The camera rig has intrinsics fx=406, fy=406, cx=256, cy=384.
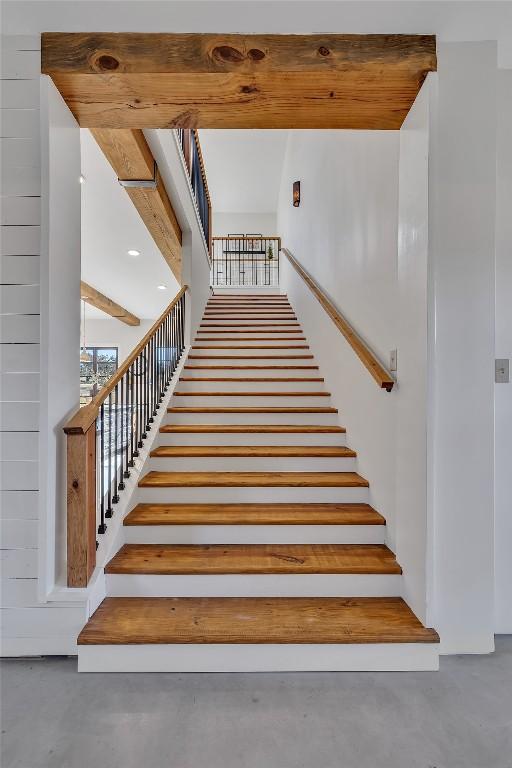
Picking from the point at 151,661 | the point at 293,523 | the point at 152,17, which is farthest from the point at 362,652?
the point at 152,17

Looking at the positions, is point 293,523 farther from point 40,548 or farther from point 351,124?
point 351,124

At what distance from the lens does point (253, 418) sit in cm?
305

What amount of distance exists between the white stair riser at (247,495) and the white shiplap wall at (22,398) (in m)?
0.73

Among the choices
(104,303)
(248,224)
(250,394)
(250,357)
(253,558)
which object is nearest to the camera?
(253,558)

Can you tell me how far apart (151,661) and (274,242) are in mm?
9057

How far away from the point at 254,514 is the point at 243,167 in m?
7.29

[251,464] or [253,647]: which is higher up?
[251,464]

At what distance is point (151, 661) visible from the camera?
63.2 inches

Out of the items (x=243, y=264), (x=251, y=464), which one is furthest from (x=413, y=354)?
(x=243, y=264)

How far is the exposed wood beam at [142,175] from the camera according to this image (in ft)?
8.12

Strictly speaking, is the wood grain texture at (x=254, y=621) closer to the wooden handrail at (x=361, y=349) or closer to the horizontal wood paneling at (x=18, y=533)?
the horizontal wood paneling at (x=18, y=533)

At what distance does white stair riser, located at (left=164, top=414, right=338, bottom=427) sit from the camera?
3.04 m

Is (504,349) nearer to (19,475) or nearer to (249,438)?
(249,438)

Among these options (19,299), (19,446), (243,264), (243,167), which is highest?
(243,167)
